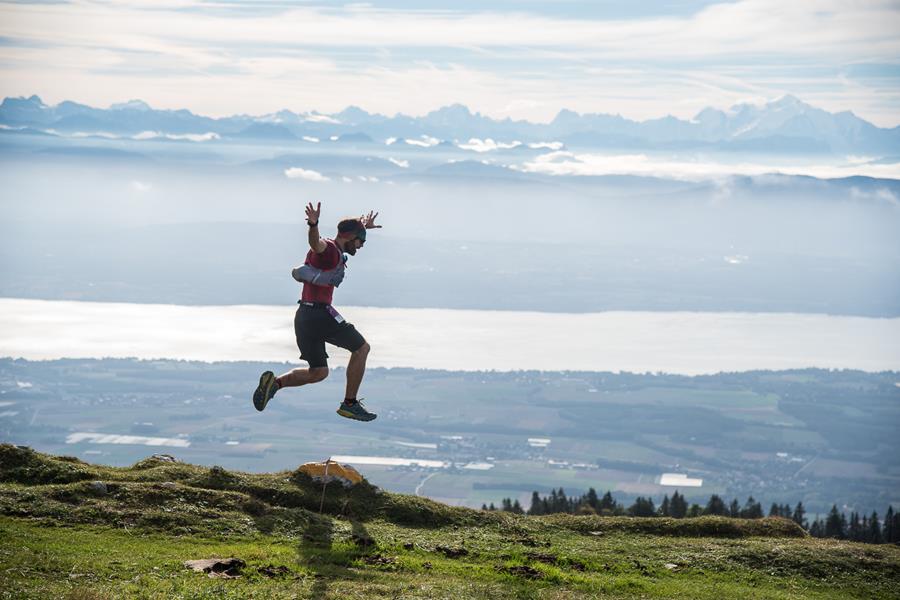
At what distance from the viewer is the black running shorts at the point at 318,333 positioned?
680 inches

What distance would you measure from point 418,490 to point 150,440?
51540 mm

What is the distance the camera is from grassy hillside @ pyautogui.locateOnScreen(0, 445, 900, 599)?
44.0 ft

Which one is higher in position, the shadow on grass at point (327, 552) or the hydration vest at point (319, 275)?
the hydration vest at point (319, 275)

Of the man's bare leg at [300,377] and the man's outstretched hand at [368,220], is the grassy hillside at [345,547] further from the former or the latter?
the man's outstretched hand at [368,220]

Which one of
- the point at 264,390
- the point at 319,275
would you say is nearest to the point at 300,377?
the point at 264,390

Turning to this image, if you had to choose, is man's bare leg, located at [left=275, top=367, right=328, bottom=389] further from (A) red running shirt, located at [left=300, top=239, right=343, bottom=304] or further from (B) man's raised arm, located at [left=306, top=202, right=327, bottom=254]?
(B) man's raised arm, located at [left=306, top=202, right=327, bottom=254]

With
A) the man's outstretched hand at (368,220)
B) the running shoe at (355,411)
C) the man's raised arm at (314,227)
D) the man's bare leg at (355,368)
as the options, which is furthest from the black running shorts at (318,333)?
the man's outstretched hand at (368,220)

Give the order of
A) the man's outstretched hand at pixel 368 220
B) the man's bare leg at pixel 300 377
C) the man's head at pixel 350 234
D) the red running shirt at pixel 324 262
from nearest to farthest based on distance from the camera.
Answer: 1. the red running shirt at pixel 324 262
2. the man's head at pixel 350 234
3. the man's outstretched hand at pixel 368 220
4. the man's bare leg at pixel 300 377

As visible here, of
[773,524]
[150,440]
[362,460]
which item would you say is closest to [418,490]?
[362,460]

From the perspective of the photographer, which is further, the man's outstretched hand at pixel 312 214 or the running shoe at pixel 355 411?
the running shoe at pixel 355 411

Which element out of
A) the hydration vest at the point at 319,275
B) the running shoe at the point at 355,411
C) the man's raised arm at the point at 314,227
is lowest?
the running shoe at the point at 355,411

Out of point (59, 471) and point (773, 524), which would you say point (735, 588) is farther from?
point (59, 471)

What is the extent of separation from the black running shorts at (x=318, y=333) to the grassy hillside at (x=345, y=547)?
2561mm

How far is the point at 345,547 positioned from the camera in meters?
16.0
